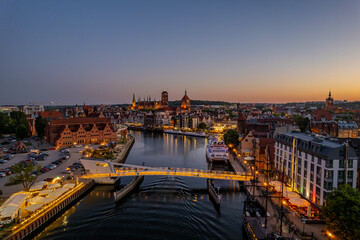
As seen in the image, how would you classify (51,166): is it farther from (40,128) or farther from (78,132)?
(40,128)

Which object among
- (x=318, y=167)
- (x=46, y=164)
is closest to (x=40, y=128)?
(x=46, y=164)

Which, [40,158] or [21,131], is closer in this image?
[40,158]

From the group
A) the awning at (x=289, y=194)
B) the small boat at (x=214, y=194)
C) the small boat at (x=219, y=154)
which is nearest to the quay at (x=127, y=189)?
the small boat at (x=214, y=194)

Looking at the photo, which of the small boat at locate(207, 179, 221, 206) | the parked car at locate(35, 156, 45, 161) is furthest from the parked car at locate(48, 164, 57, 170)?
the small boat at locate(207, 179, 221, 206)

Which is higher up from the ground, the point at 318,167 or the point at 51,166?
the point at 318,167

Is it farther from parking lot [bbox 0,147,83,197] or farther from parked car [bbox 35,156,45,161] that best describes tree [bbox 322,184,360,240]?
parked car [bbox 35,156,45,161]

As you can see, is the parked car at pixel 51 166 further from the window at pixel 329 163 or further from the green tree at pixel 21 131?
the window at pixel 329 163

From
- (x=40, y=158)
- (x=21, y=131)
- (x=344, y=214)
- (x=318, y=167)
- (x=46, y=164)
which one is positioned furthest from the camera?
(x=21, y=131)
